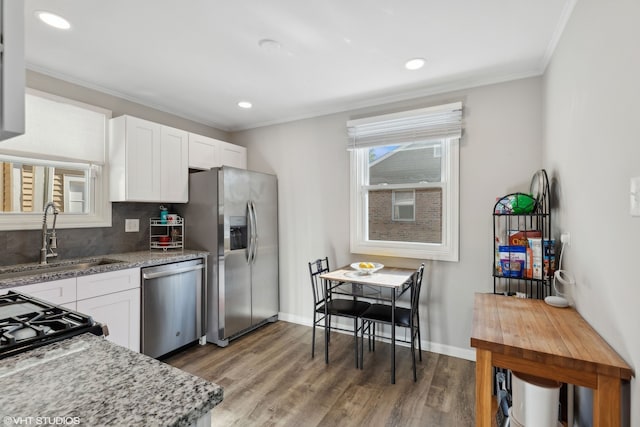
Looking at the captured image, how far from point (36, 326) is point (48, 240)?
2036 mm

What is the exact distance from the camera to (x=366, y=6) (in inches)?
70.6

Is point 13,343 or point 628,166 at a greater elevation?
point 628,166

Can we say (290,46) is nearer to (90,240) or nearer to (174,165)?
(174,165)

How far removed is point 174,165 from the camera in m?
3.18

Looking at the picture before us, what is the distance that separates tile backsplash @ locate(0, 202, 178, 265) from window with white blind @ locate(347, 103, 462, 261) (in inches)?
86.4

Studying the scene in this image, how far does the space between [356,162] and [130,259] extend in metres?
2.34

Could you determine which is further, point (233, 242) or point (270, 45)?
point (233, 242)

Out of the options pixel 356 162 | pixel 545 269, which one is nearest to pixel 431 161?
pixel 356 162

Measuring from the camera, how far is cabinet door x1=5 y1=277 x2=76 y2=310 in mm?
1976

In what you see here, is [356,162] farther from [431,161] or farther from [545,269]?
[545,269]

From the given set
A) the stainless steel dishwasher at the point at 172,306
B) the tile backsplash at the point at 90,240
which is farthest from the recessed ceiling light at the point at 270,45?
the tile backsplash at the point at 90,240

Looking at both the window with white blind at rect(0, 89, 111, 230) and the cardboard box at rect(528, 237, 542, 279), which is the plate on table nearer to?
the cardboard box at rect(528, 237, 542, 279)

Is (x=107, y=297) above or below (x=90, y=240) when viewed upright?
below

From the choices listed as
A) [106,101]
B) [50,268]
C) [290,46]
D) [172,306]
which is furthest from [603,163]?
[106,101]
